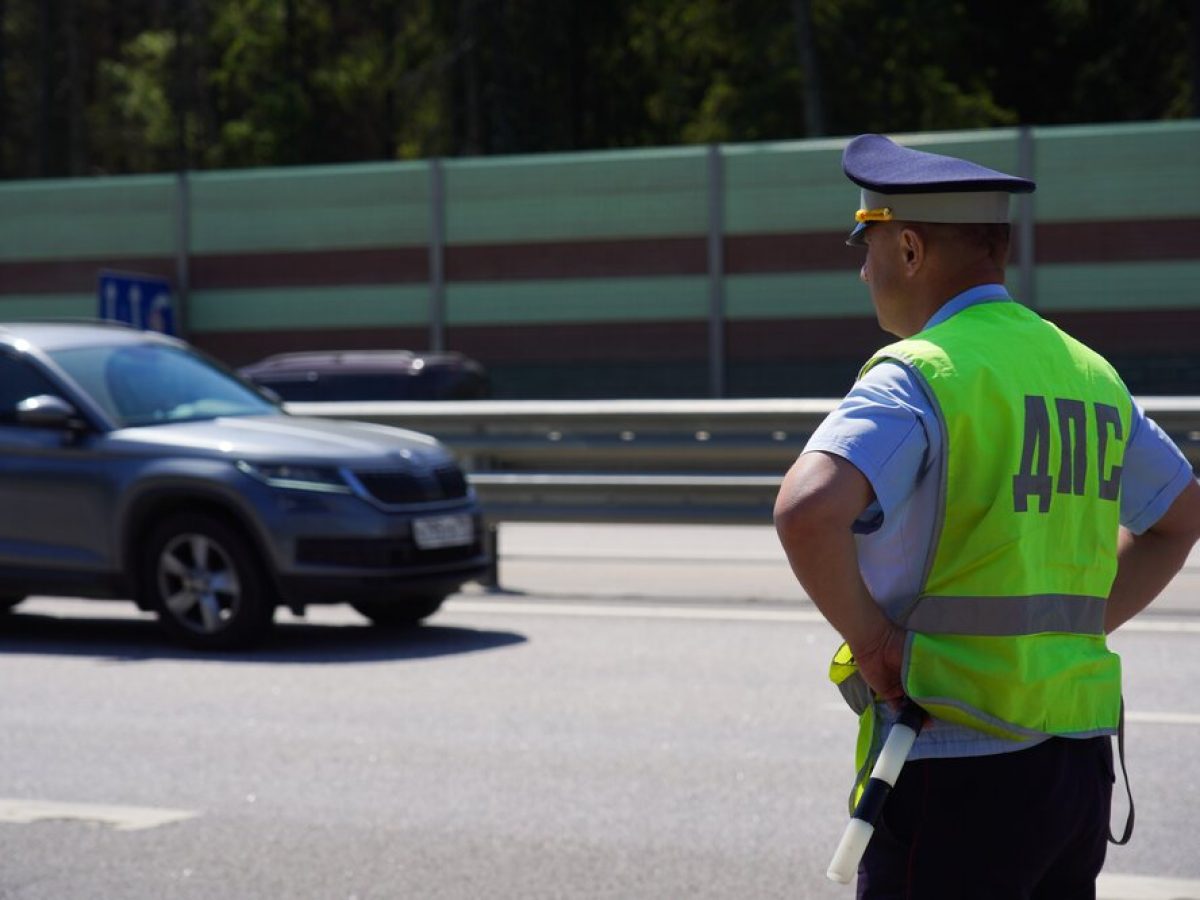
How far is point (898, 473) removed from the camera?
263cm

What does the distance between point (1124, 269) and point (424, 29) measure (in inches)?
879

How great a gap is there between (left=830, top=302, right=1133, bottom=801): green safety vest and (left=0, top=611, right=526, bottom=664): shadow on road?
700 cm

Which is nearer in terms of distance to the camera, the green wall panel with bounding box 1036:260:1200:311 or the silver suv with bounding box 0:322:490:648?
the silver suv with bounding box 0:322:490:648

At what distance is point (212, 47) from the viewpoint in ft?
185

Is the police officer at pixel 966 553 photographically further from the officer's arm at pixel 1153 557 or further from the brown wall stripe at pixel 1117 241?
the brown wall stripe at pixel 1117 241

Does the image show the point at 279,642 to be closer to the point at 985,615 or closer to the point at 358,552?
the point at 358,552

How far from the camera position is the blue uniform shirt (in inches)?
103

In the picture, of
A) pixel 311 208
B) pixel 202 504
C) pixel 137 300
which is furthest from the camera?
pixel 311 208

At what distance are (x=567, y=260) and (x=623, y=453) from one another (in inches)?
619

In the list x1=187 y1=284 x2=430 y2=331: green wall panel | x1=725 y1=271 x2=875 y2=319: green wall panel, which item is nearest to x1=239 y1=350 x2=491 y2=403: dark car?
x1=725 y1=271 x2=875 y2=319: green wall panel

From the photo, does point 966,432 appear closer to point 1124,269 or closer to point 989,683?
point 989,683

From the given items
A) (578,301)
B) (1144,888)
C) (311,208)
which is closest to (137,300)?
(311,208)

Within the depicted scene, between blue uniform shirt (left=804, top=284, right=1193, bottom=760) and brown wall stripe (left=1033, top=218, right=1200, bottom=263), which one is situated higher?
brown wall stripe (left=1033, top=218, right=1200, bottom=263)

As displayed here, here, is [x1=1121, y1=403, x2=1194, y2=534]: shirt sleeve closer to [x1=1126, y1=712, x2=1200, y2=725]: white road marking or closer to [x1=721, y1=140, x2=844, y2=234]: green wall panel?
[x1=1126, y1=712, x2=1200, y2=725]: white road marking
